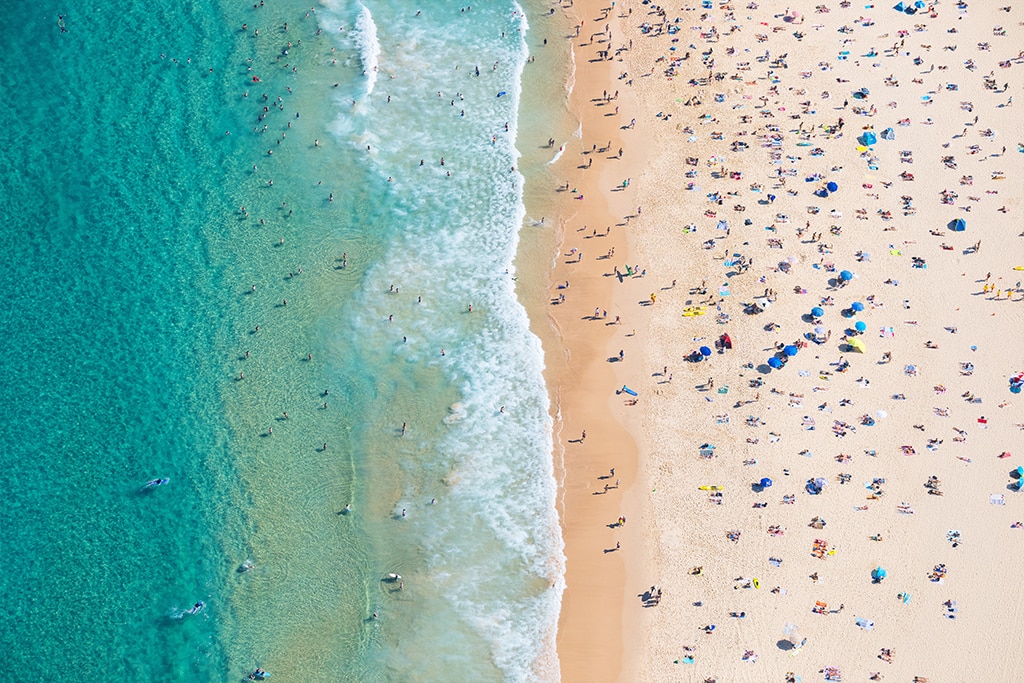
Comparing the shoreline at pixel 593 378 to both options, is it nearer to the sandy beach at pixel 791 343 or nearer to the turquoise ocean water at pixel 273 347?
the sandy beach at pixel 791 343

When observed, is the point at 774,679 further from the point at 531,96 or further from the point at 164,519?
the point at 531,96

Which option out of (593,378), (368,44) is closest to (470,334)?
(593,378)

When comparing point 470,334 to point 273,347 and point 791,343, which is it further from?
point 791,343

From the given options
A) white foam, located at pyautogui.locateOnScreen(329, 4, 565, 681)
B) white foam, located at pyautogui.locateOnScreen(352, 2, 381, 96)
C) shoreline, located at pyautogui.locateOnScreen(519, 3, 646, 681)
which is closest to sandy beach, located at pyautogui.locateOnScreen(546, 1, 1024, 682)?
shoreline, located at pyautogui.locateOnScreen(519, 3, 646, 681)

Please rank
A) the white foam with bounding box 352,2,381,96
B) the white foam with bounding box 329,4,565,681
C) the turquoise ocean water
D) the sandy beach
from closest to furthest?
the sandy beach
the turquoise ocean water
the white foam with bounding box 329,4,565,681
the white foam with bounding box 352,2,381,96

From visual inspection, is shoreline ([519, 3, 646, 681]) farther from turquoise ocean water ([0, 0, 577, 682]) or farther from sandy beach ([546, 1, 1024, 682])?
turquoise ocean water ([0, 0, 577, 682])
